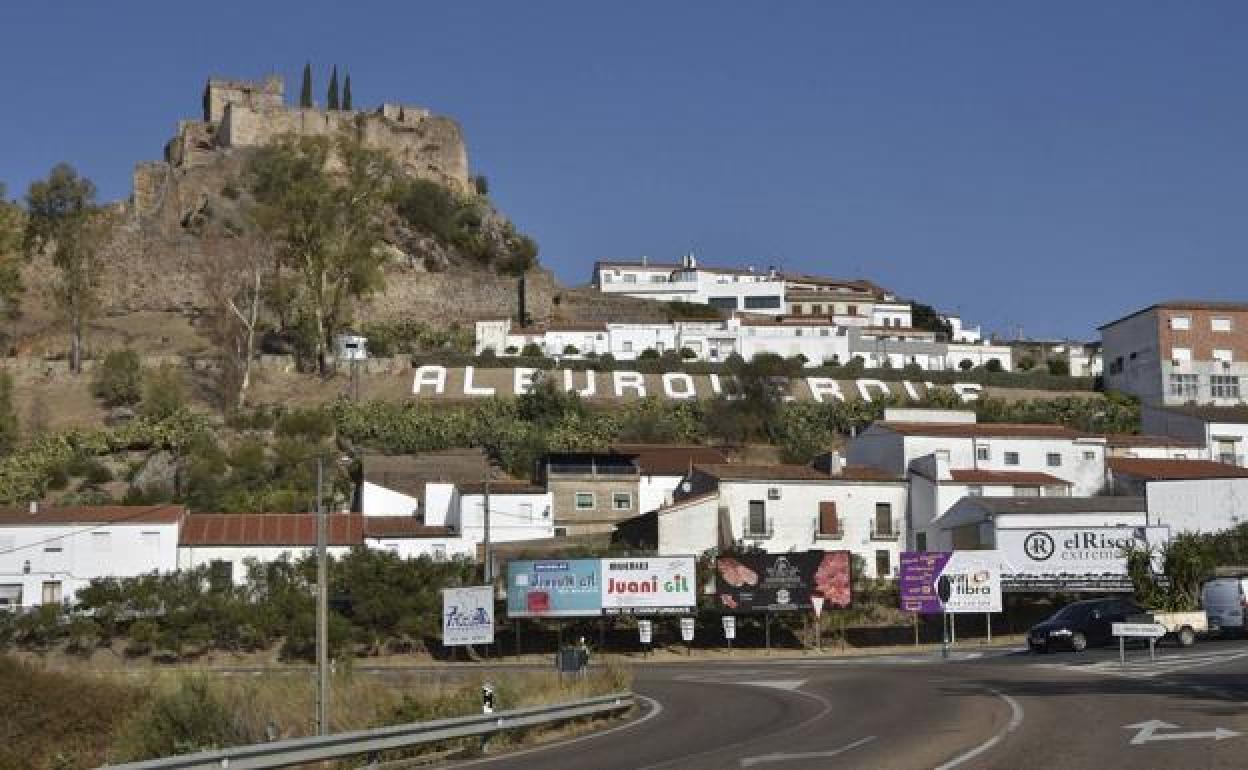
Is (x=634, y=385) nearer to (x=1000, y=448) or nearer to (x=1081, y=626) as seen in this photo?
(x=1000, y=448)

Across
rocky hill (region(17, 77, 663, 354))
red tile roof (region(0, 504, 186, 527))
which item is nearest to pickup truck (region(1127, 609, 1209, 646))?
red tile roof (region(0, 504, 186, 527))

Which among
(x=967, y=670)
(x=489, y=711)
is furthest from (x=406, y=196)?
(x=489, y=711)

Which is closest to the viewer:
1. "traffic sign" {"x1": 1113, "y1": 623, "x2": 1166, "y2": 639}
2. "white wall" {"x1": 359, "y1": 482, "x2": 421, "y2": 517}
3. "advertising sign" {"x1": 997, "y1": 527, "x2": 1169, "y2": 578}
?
"traffic sign" {"x1": 1113, "y1": 623, "x2": 1166, "y2": 639}

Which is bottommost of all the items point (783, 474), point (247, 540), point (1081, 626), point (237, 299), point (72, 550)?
point (1081, 626)

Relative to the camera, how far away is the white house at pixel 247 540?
60.7 metres

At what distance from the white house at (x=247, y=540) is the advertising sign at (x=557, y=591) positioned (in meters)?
12.3

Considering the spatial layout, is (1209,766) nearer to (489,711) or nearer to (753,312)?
(489,711)

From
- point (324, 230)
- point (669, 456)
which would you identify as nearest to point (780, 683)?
point (669, 456)

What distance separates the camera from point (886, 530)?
A: 6538 cm

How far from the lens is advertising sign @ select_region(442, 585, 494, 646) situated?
42.8 metres

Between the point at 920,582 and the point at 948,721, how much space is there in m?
28.2

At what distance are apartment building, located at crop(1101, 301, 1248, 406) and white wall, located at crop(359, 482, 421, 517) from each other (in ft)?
158

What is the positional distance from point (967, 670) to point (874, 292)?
4589 inches

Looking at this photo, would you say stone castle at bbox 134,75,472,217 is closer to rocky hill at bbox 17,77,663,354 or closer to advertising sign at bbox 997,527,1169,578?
rocky hill at bbox 17,77,663,354
